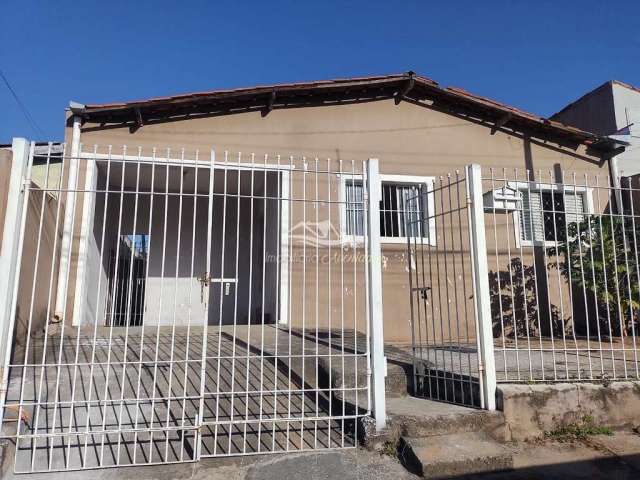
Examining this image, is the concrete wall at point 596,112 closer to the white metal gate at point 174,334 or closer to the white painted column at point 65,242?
the white metal gate at point 174,334

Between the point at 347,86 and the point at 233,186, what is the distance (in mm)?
3226

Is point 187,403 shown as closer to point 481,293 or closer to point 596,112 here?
point 481,293

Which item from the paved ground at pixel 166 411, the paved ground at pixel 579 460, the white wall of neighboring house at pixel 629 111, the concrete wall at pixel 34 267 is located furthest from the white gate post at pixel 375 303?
the white wall of neighboring house at pixel 629 111

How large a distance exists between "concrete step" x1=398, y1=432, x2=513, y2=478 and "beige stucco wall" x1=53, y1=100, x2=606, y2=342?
3.74 meters

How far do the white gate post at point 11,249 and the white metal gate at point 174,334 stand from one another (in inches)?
1.4

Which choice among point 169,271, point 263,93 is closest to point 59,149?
point 169,271

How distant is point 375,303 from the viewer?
3584 mm

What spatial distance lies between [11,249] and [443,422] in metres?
3.53

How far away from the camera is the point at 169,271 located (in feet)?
30.6

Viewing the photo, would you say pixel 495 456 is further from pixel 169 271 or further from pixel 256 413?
pixel 169 271

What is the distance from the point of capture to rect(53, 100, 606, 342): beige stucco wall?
6.97 m

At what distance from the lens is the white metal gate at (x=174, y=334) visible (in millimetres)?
3209

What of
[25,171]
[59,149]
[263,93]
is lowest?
[25,171]

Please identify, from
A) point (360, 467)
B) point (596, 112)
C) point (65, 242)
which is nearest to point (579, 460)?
point (360, 467)
